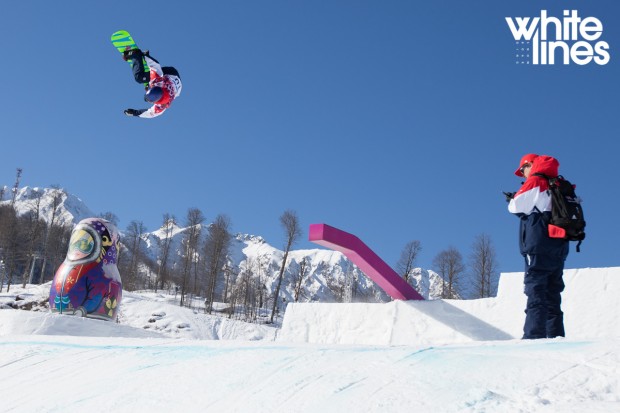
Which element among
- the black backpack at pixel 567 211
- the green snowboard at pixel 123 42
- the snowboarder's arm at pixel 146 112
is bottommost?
the black backpack at pixel 567 211

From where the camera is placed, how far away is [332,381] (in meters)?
3.06

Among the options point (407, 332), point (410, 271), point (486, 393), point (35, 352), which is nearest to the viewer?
point (486, 393)

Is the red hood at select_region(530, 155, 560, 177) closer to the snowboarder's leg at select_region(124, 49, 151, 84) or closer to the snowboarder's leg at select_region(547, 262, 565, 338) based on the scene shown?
the snowboarder's leg at select_region(547, 262, 565, 338)

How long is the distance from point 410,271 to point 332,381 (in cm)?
2992

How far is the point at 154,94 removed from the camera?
8.44 meters

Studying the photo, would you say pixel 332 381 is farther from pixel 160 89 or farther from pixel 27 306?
pixel 27 306

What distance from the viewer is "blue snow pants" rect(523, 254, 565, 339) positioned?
4836 mm

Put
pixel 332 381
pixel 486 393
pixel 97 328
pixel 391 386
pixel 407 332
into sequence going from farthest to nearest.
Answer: pixel 97 328
pixel 407 332
pixel 332 381
pixel 391 386
pixel 486 393

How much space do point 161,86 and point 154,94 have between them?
0.55 feet

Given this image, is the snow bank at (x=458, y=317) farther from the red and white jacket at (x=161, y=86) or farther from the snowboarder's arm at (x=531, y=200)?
the red and white jacket at (x=161, y=86)

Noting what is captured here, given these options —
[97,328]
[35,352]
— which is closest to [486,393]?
[35,352]

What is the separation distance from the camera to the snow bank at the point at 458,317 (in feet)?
19.3

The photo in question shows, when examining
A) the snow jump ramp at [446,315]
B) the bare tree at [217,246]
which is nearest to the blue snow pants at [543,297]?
the snow jump ramp at [446,315]

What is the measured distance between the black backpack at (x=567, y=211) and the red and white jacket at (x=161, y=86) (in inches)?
226
